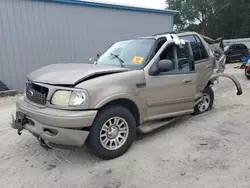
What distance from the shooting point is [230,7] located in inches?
1286

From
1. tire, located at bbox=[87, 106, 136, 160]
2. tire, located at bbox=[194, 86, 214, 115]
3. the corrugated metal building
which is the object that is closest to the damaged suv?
tire, located at bbox=[87, 106, 136, 160]

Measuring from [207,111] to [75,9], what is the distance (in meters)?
7.50

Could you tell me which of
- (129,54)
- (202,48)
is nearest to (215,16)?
(202,48)

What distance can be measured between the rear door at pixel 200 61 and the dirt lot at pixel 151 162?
938mm

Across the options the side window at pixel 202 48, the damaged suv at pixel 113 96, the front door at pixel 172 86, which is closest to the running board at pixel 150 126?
the damaged suv at pixel 113 96

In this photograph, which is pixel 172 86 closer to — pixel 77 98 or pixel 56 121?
pixel 77 98

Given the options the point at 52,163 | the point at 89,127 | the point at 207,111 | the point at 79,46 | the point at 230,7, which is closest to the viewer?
the point at 89,127

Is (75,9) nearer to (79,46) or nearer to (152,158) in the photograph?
(79,46)

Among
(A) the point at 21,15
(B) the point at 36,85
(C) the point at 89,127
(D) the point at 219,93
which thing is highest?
(A) the point at 21,15

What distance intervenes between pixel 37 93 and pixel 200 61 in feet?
11.0

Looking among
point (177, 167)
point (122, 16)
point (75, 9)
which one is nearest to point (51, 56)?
point (75, 9)

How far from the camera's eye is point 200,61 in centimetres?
509

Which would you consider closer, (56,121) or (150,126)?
(56,121)

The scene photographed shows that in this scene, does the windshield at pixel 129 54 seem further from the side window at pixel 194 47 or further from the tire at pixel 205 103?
the tire at pixel 205 103
